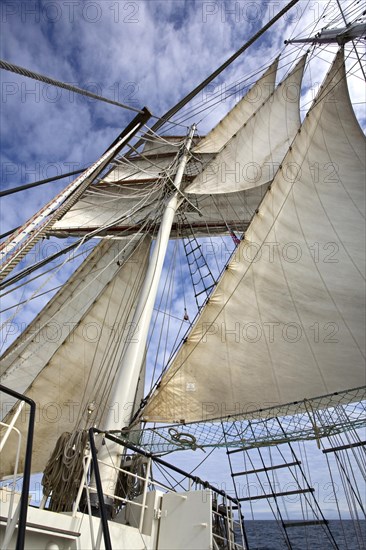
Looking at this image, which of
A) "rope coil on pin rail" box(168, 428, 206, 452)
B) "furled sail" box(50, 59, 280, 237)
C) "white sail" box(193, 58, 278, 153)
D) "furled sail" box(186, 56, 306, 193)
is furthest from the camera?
"white sail" box(193, 58, 278, 153)

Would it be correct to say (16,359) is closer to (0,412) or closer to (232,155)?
(0,412)

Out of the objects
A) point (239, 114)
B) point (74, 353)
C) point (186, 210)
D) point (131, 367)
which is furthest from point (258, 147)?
point (131, 367)

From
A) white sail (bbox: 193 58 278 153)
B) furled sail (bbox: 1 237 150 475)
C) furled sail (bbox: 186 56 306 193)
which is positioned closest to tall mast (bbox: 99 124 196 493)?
furled sail (bbox: 1 237 150 475)

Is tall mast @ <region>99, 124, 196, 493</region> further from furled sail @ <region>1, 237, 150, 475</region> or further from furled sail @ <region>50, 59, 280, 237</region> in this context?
furled sail @ <region>50, 59, 280, 237</region>

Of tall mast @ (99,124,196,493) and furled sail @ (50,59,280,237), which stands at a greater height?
furled sail @ (50,59,280,237)

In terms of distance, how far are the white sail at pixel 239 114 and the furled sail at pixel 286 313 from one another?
9713mm

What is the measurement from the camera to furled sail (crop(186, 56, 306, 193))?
15.5 meters

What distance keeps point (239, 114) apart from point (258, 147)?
5496 mm

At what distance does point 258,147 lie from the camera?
17.5 m

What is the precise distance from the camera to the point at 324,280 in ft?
27.5

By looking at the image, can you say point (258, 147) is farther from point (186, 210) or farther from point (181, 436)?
point (181, 436)

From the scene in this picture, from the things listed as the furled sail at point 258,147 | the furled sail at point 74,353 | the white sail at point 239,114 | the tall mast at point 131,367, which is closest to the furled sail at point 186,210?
the white sail at point 239,114

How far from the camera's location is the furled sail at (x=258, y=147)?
50.9 ft

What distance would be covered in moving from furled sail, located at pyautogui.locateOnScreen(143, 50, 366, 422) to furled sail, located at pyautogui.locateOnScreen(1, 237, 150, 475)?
199 centimetres
